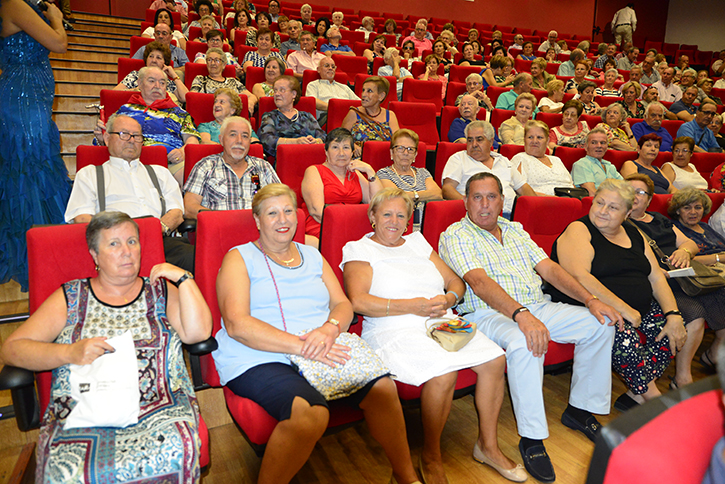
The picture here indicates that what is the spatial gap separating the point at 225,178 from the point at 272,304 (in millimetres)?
1001

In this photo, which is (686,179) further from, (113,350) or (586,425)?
(113,350)

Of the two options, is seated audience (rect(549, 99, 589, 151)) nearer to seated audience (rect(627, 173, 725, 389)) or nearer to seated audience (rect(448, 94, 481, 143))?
seated audience (rect(448, 94, 481, 143))

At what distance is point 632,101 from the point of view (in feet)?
16.7

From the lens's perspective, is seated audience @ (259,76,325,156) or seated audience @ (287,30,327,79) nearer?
seated audience @ (259,76,325,156)

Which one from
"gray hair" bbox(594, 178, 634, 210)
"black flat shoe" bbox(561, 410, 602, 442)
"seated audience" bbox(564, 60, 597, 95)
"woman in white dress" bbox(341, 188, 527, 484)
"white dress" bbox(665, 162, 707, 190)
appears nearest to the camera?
"woman in white dress" bbox(341, 188, 527, 484)

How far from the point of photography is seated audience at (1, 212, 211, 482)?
1.07 m

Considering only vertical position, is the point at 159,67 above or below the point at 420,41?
below

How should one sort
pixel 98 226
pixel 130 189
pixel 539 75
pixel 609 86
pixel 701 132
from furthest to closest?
pixel 609 86 < pixel 539 75 < pixel 701 132 < pixel 130 189 < pixel 98 226

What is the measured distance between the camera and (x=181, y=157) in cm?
256

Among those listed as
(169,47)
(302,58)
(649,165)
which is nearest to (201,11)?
(302,58)

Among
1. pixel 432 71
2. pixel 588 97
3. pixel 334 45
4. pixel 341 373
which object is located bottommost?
pixel 341 373

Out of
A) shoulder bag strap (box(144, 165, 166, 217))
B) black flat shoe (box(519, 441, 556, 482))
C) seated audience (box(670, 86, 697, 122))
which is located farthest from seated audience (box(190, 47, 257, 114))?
seated audience (box(670, 86, 697, 122))

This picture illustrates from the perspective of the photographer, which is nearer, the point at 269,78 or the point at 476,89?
the point at 269,78

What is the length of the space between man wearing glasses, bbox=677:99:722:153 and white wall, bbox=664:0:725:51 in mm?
8525
